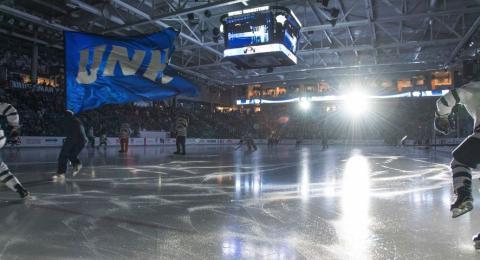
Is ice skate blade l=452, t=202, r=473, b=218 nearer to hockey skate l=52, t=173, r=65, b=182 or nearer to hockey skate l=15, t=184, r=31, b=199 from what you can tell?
hockey skate l=15, t=184, r=31, b=199

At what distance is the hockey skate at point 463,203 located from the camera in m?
3.23

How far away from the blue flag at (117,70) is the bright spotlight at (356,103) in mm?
34336

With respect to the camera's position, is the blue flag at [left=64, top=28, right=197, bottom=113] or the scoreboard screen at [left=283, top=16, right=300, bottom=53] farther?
the scoreboard screen at [left=283, top=16, right=300, bottom=53]

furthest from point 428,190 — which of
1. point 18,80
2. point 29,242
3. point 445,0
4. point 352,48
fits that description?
point 18,80

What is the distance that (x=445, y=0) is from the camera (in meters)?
17.6

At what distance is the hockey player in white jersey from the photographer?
328cm

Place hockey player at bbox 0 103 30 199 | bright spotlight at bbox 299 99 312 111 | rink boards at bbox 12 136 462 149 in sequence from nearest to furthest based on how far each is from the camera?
1. hockey player at bbox 0 103 30 199
2. rink boards at bbox 12 136 462 149
3. bright spotlight at bbox 299 99 312 111

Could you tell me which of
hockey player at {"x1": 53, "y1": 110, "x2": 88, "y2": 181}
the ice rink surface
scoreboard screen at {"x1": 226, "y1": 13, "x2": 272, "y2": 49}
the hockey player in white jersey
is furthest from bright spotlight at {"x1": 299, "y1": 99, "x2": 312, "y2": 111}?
the hockey player in white jersey

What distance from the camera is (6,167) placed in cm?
519

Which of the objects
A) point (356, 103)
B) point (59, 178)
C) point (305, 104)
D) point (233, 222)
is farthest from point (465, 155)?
point (305, 104)

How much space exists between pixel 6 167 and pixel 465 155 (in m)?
5.67

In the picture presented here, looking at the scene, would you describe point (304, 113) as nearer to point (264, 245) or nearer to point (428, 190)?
point (428, 190)

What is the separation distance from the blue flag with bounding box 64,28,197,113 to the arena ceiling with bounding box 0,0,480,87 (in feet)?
31.2

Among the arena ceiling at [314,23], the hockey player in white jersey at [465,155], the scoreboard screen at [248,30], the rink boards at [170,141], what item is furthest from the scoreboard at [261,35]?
the rink boards at [170,141]
